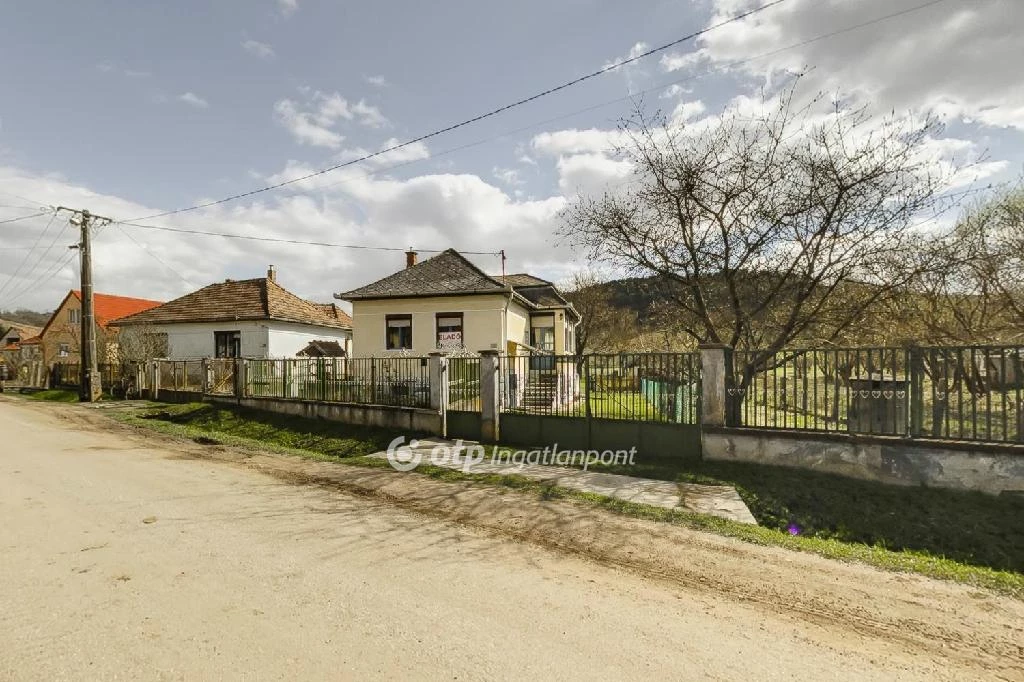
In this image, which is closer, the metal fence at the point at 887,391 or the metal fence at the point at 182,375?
the metal fence at the point at 887,391

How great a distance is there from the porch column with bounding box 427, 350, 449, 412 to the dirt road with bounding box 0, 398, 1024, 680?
512cm

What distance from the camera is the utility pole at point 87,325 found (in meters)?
20.1

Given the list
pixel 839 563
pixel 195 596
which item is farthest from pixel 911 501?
pixel 195 596

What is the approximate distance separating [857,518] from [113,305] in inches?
2118

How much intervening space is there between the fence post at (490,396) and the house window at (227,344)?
68.7 feet

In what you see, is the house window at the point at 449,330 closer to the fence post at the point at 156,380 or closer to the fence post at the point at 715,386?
the fence post at the point at 156,380

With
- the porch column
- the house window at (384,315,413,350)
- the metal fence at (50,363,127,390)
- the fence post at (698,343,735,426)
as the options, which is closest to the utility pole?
the metal fence at (50,363,127,390)

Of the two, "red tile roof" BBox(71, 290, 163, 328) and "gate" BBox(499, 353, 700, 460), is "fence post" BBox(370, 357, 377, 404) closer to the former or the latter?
"gate" BBox(499, 353, 700, 460)

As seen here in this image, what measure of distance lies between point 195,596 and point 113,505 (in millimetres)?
3476

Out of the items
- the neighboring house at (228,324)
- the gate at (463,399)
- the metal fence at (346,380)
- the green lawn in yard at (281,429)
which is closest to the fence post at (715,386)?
the gate at (463,399)

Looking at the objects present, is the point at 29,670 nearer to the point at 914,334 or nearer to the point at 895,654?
the point at 895,654

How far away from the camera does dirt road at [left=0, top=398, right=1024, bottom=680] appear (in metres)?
2.96

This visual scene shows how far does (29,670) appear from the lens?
2.85 m

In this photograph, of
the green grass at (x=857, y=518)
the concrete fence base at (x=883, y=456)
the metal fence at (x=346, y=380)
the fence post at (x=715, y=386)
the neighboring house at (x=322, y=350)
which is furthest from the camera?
the neighboring house at (x=322, y=350)
